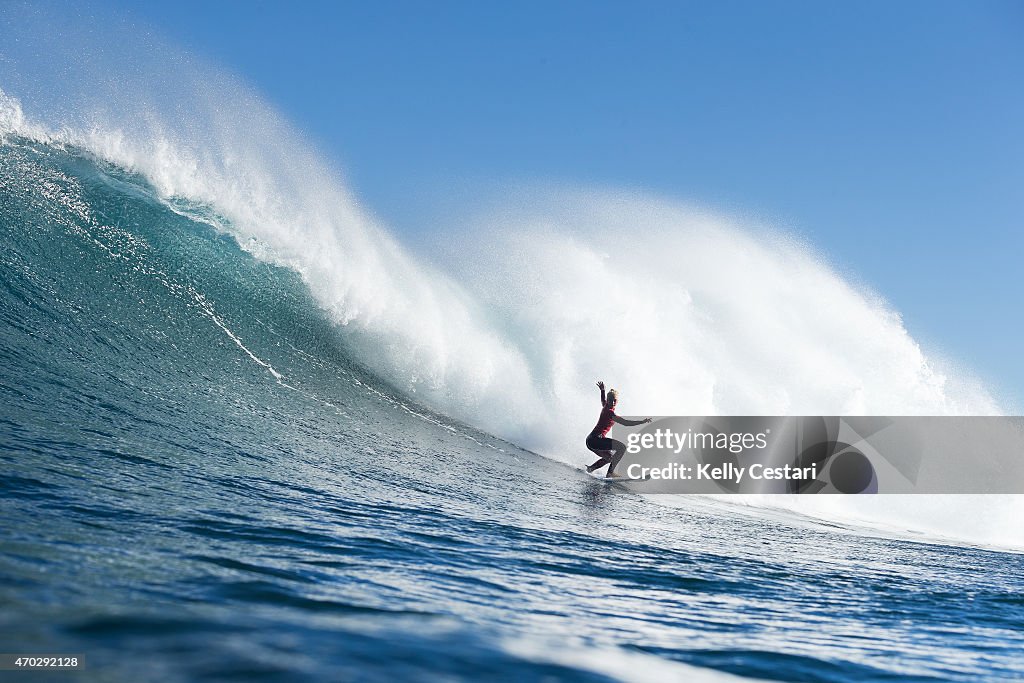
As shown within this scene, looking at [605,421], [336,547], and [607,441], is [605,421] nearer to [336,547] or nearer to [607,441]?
[607,441]

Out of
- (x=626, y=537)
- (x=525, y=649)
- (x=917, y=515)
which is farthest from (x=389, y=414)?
(x=917, y=515)

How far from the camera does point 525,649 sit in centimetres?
232

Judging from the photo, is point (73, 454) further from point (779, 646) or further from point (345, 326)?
point (345, 326)

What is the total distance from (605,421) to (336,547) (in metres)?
7.86

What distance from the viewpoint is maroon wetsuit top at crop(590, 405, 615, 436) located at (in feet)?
36.1

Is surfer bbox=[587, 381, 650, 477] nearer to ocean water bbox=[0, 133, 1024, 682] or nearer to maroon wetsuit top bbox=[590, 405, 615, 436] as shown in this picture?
maroon wetsuit top bbox=[590, 405, 615, 436]

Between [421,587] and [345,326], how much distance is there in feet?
37.5

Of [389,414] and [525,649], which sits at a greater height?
[389,414]

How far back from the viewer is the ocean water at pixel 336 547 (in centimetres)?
211

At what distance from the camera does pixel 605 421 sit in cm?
1101

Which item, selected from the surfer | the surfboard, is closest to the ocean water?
the surfboard

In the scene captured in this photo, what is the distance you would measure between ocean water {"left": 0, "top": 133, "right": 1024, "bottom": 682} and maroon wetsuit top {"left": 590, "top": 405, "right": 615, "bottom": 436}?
79 cm

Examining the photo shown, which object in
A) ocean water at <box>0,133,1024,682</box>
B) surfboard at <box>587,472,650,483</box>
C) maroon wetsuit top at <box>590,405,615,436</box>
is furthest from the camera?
maroon wetsuit top at <box>590,405,615,436</box>

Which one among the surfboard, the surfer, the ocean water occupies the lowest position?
the ocean water
